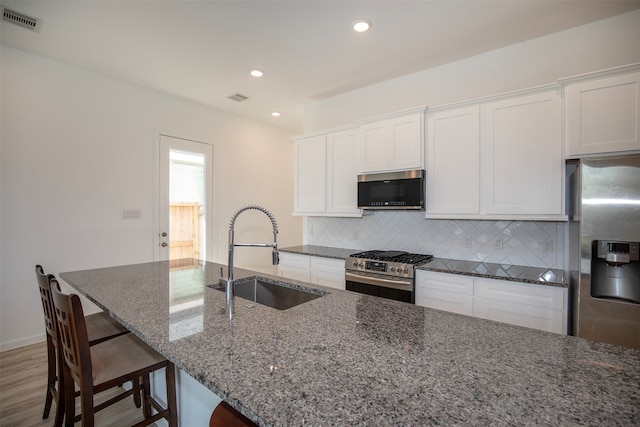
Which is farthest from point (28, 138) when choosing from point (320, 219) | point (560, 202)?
point (560, 202)

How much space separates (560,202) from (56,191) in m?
4.45

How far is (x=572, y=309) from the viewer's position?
6.64 feet

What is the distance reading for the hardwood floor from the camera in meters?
1.91

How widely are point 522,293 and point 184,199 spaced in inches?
152

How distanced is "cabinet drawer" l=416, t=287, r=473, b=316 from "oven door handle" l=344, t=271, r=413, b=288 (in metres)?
0.13

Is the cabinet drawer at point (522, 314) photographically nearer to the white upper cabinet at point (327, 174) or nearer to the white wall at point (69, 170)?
the white upper cabinet at point (327, 174)

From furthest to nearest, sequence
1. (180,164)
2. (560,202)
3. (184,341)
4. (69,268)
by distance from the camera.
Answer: (180,164) < (69,268) < (560,202) < (184,341)

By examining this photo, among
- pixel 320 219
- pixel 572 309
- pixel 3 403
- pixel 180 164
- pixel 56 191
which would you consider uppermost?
pixel 180 164

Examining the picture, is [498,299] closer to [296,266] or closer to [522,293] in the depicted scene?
[522,293]

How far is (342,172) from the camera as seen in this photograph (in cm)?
341

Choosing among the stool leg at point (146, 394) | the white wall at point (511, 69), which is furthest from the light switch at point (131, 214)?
the white wall at point (511, 69)

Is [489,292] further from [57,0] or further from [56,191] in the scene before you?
[56,191]

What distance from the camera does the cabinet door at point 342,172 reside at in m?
3.31

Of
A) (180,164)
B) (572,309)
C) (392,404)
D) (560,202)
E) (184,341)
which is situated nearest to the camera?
(392,404)
